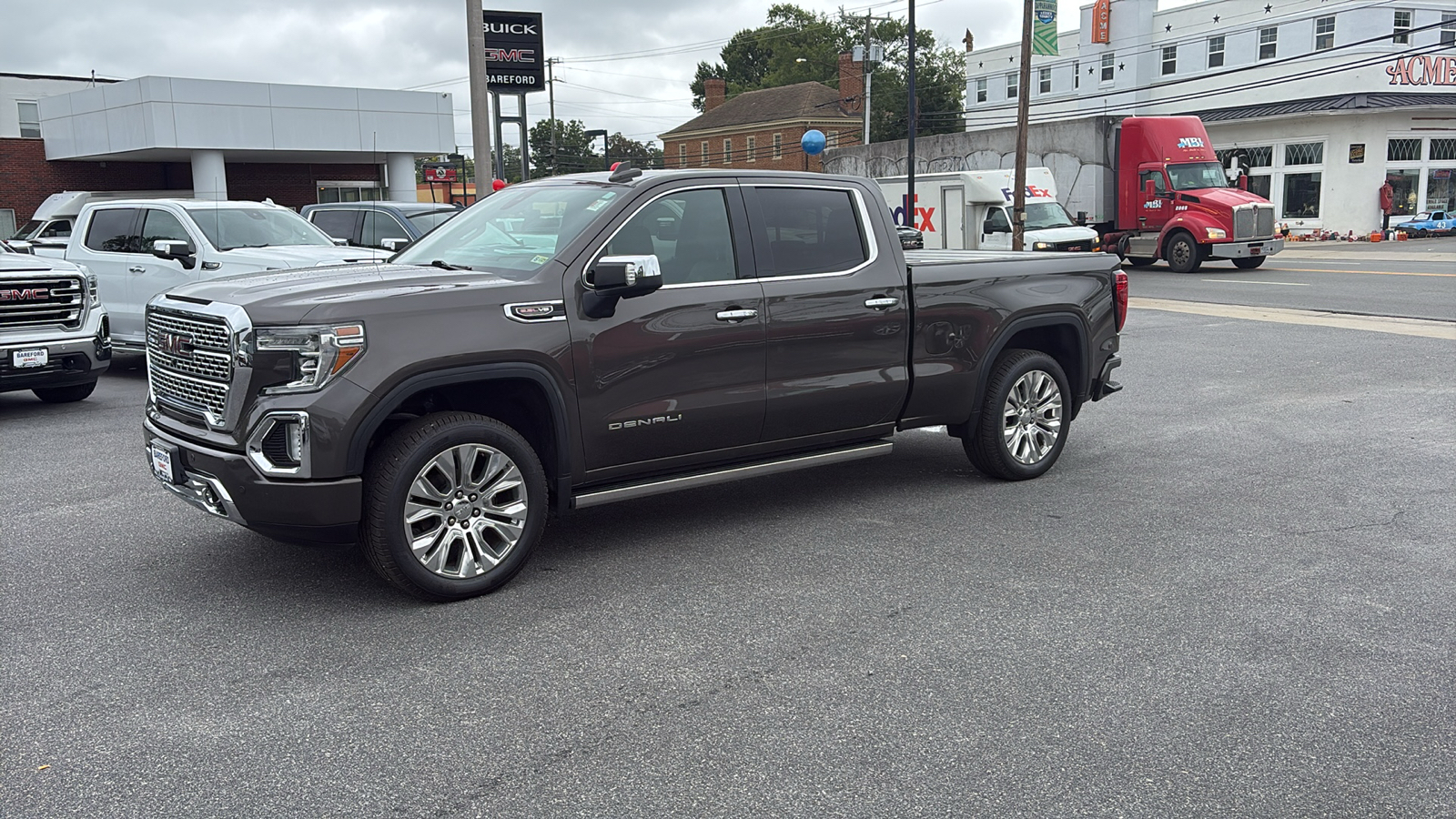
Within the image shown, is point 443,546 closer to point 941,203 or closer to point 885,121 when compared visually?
point 941,203

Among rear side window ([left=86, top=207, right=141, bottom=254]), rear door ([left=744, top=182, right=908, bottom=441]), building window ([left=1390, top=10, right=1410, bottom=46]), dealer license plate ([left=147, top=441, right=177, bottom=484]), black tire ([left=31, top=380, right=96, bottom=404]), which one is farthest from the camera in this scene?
building window ([left=1390, top=10, right=1410, bottom=46])

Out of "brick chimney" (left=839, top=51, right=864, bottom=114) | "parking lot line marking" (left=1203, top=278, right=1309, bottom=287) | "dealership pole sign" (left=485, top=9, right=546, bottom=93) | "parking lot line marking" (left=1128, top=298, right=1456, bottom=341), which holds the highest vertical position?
"brick chimney" (left=839, top=51, right=864, bottom=114)

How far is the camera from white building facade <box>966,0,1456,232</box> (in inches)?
1683

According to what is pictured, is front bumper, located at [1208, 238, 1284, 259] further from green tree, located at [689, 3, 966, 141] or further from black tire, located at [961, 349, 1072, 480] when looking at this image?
green tree, located at [689, 3, 966, 141]

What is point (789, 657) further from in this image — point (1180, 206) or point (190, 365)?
point (1180, 206)

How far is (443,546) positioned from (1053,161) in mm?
28102

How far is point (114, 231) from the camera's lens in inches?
502

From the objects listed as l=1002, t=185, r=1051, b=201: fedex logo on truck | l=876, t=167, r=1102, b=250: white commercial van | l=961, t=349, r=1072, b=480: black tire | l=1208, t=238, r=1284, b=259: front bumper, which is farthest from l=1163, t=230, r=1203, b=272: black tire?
l=961, t=349, r=1072, b=480: black tire

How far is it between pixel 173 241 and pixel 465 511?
7934 mm

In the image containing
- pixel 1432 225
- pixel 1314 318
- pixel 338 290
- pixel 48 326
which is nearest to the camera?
pixel 338 290

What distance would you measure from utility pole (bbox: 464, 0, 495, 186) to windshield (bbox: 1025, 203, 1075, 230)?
49.0 feet

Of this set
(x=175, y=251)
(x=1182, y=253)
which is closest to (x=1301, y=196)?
(x=1182, y=253)

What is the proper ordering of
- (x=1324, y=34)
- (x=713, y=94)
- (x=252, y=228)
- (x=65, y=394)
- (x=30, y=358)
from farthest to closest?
1. (x=713, y=94)
2. (x=1324, y=34)
3. (x=252, y=228)
4. (x=65, y=394)
5. (x=30, y=358)

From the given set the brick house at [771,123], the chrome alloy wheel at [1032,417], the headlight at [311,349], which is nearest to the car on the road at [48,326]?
the headlight at [311,349]
